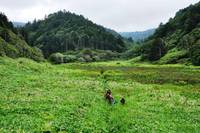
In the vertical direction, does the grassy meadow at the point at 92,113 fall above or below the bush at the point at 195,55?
below

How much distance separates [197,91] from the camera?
200 feet

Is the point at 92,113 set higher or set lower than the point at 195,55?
lower

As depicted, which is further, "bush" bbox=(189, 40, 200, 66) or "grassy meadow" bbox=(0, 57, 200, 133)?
"bush" bbox=(189, 40, 200, 66)

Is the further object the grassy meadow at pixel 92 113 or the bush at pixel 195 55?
the bush at pixel 195 55

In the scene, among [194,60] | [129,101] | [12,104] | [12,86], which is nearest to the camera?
[12,104]

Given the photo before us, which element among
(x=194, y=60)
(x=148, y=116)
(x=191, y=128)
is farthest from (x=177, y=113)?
(x=194, y=60)

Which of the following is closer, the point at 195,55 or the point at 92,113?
the point at 92,113

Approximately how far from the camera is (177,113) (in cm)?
4116

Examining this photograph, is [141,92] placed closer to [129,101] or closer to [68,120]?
[129,101]

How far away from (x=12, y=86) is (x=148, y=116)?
72.5 feet

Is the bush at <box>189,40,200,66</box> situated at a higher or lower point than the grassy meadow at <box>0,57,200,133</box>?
higher

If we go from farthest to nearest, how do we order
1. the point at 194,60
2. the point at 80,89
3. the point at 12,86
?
the point at 194,60
the point at 80,89
the point at 12,86

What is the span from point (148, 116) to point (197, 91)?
25.2m

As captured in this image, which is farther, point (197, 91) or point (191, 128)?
point (197, 91)
